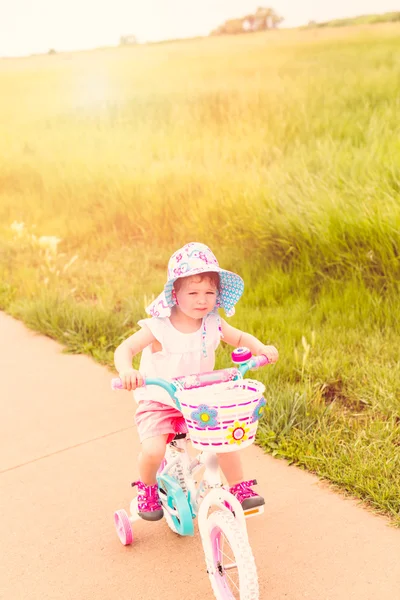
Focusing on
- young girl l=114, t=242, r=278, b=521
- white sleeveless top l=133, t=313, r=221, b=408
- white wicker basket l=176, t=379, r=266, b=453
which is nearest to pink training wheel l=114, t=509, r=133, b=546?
young girl l=114, t=242, r=278, b=521

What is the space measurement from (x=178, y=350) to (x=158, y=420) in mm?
276

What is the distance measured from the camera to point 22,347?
5281mm

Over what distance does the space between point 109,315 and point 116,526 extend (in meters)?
2.43

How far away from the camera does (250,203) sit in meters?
6.27

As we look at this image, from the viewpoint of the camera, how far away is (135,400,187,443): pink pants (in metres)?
2.80

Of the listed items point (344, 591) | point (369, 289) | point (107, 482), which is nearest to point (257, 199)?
point (369, 289)

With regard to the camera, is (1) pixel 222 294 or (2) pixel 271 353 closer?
(2) pixel 271 353

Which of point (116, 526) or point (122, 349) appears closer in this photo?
point (122, 349)

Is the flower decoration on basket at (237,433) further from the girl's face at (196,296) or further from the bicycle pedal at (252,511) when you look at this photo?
the girl's face at (196,296)

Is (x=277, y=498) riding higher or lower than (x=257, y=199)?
lower

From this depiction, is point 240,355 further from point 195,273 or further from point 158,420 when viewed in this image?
point 158,420

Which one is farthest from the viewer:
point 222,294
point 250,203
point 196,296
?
point 250,203

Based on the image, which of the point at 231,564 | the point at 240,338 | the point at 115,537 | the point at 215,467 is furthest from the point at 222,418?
the point at 115,537

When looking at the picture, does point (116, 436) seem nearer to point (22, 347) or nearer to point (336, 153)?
point (22, 347)
